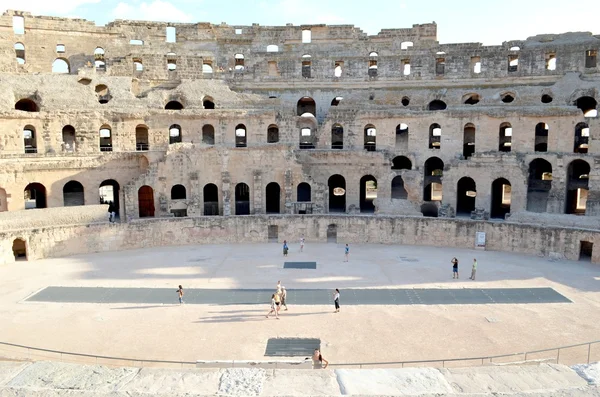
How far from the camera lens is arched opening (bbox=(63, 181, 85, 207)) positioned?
93.2ft

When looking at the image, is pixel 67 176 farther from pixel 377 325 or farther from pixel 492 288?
pixel 492 288

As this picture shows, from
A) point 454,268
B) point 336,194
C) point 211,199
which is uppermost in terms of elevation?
point 336,194

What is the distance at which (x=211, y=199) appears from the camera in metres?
30.6

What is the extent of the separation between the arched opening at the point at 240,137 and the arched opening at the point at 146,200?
259 inches

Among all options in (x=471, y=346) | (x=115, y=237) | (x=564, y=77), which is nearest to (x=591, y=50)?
(x=564, y=77)

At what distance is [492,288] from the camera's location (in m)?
17.3

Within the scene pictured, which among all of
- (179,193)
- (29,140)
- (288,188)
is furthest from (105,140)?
(288,188)

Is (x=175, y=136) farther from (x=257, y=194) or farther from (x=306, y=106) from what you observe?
(x=257, y=194)

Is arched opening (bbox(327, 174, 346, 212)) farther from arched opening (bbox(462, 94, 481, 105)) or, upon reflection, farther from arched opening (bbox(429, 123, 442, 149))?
arched opening (bbox(462, 94, 481, 105))

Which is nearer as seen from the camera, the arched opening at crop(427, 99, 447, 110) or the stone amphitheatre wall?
the stone amphitheatre wall

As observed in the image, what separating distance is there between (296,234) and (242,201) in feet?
25.9

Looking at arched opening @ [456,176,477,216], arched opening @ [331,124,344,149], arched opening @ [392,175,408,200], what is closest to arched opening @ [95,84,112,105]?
arched opening @ [331,124,344,149]

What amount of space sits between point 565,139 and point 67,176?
28760 mm

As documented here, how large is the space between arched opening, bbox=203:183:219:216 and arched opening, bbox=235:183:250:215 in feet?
4.55
